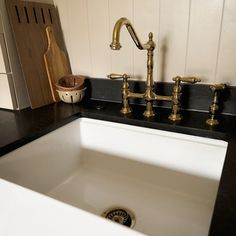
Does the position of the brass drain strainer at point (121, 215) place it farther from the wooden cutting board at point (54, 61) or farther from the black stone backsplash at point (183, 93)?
the wooden cutting board at point (54, 61)

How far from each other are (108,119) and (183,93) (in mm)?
295

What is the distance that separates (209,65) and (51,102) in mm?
661

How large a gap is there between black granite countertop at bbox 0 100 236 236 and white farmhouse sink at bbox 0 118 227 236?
0.08 feet

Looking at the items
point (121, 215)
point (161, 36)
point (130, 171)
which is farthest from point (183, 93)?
point (121, 215)

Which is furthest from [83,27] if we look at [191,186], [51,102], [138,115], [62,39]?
[191,186]

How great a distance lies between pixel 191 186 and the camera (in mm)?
762

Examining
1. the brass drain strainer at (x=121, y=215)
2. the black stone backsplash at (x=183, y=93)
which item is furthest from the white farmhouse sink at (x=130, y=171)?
the black stone backsplash at (x=183, y=93)

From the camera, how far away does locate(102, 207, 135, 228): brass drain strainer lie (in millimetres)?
669

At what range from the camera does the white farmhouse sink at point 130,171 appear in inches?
27.0

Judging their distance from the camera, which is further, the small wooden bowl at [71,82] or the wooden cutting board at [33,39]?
the small wooden bowl at [71,82]

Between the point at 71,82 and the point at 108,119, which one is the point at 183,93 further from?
the point at 71,82

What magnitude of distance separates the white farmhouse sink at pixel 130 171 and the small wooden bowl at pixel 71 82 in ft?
0.61

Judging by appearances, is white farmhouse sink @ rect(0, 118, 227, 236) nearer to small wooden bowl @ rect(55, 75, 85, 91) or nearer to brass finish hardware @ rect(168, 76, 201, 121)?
brass finish hardware @ rect(168, 76, 201, 121)

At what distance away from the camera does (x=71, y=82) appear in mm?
1061
